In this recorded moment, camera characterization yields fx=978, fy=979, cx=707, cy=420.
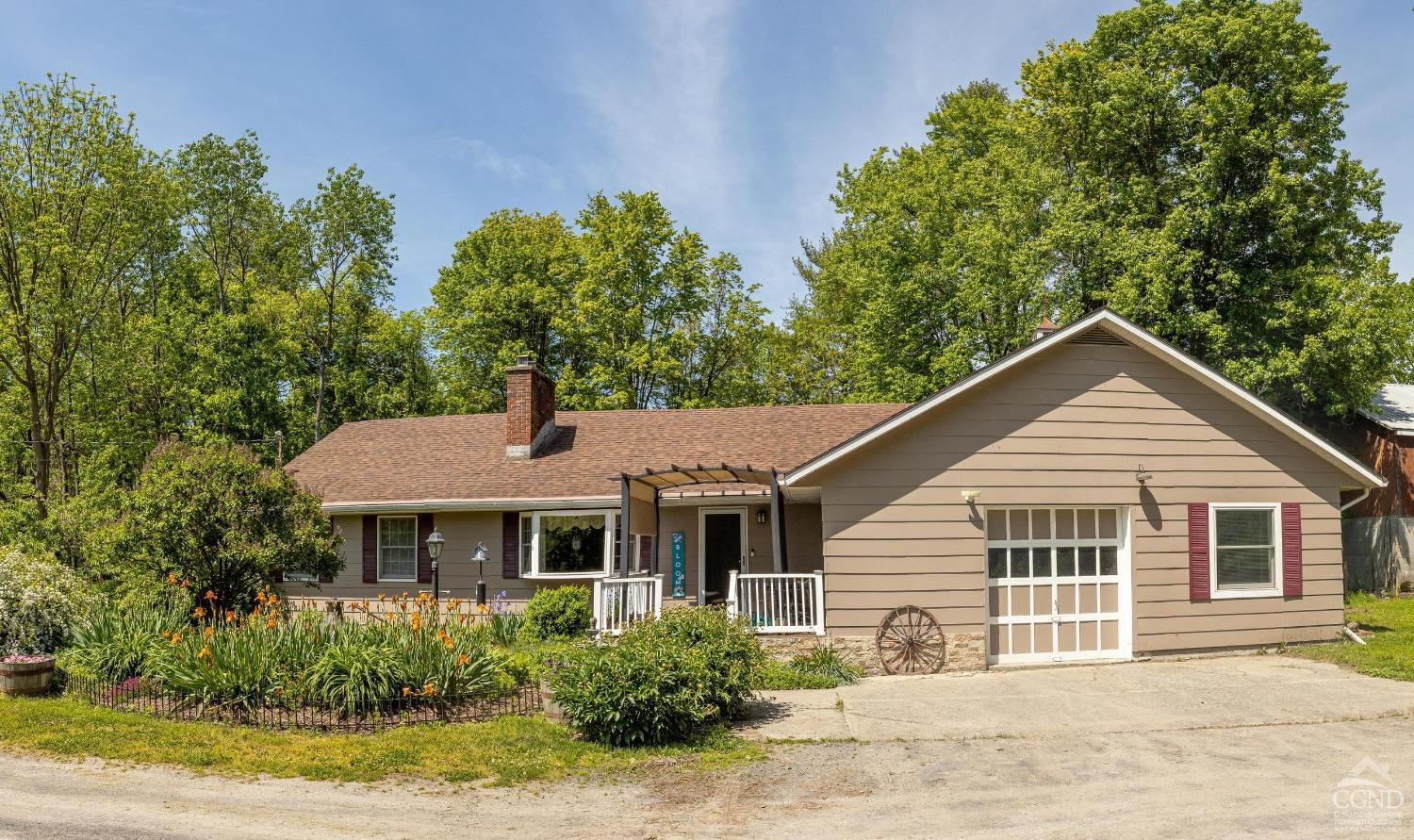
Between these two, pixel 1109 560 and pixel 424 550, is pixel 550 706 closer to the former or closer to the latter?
pixel 1109 560

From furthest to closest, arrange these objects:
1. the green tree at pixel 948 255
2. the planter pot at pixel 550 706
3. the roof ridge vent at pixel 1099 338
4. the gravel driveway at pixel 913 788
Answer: the green tree at pixel 948 255, the roof ridge vent at pixel 1099 338, the planter pot at pixel 550 706, the gravel driveway at pixel 913 788

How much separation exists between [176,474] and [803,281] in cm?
3158

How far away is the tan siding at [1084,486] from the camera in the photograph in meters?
13.0

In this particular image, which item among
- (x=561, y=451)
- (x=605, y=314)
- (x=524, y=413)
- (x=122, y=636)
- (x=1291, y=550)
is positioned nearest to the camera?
(x=122, y=636)

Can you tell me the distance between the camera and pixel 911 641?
12953 millimetres

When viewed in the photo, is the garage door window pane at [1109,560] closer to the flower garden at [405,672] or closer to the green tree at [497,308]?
the flower garden at [405,672]

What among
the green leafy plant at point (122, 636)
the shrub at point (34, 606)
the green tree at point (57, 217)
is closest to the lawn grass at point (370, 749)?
the green leafy plant at point (122, 636)

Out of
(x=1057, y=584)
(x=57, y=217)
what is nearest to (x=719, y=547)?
(x=1057, y=584)

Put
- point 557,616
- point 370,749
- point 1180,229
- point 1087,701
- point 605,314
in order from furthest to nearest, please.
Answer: point 605,314 → point 1180,229 → point 557,616 → point 1087,701 → point 370,749

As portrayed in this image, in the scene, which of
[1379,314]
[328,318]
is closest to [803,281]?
[328,318]

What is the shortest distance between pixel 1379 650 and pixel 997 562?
214 inches

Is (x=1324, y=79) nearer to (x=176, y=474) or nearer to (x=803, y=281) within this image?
(x=803, y=281)

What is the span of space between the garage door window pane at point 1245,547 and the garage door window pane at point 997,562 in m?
3.05

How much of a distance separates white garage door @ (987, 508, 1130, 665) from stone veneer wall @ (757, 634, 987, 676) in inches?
21.3
